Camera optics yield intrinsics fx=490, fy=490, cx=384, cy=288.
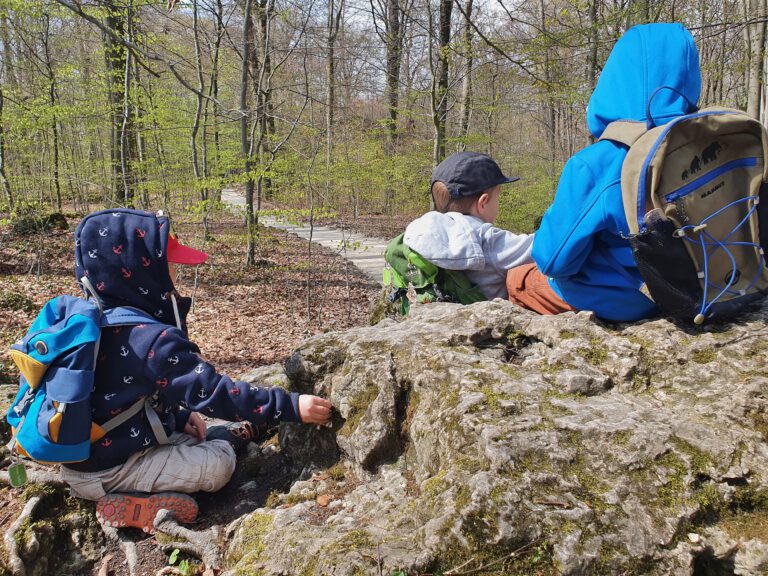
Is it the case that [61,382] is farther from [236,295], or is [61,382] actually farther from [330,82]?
[330,82]

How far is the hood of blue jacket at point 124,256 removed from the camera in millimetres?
2160

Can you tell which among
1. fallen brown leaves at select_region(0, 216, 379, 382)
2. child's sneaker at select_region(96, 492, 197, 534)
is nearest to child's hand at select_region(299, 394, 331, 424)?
child's sneaker at select_region(96, 492, 197, 534)

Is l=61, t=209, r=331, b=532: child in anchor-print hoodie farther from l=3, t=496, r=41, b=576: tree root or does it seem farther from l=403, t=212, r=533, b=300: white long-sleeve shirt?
l=403, t=212, r=533, b=300: white long-sleeve shirt

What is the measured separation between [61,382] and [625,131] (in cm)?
256

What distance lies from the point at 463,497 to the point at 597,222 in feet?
4.30

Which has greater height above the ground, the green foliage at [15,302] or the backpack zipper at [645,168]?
the backpack zipper at [645,168]

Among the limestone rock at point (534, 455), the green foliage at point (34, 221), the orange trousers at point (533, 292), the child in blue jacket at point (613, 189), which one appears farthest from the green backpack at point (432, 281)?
→ the green foliage at point (34, 221)

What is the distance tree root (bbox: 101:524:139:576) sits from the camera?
2.03 meters

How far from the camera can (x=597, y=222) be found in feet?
6.87

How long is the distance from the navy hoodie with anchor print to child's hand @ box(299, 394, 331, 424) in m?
0.03

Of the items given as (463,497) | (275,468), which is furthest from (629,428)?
(275,468)

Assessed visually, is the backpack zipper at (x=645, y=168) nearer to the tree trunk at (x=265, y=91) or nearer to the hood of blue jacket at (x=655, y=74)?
the hood of blue jacket at (x=655, y=74)

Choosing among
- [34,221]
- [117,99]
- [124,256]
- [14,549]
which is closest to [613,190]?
[124,256]

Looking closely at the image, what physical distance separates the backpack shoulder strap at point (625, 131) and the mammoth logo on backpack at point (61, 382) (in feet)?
7.56
